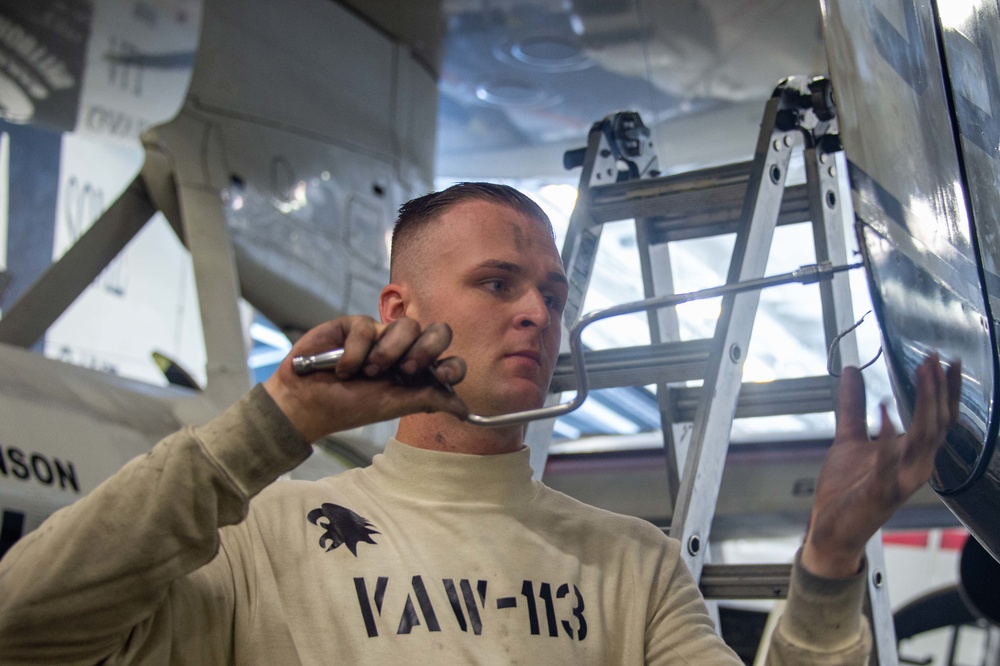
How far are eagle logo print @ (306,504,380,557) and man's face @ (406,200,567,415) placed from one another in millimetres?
227

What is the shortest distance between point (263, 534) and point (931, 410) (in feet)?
2.89

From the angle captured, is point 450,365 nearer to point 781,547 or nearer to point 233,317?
point 233,317

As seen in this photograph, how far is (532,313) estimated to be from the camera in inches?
57.1

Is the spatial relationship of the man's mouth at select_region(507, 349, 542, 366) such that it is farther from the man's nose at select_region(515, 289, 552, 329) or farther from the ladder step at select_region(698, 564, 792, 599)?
the ladder step at select_region(698, 564, 792, 599)

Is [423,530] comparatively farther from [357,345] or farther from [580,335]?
[357,345]

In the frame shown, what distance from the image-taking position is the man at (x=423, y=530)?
1.05m

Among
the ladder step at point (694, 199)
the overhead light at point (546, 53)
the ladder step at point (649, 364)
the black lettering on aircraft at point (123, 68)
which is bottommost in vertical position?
the ladder step at point (649, 364)

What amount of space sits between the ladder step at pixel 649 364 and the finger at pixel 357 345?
1.00 metres

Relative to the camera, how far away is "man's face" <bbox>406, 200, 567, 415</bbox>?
1431 mm

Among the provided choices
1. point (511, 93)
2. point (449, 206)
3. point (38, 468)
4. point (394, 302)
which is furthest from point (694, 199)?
point (511, 93)

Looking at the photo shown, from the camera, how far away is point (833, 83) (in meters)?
1.33

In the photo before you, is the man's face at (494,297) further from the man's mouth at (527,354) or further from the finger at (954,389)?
the finger at (954,389)

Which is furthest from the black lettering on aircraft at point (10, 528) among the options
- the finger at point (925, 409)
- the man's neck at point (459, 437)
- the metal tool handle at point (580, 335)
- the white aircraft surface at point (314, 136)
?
the finger at point (925, 409)

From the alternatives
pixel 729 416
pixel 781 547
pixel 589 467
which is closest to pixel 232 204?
pixel 589 467
